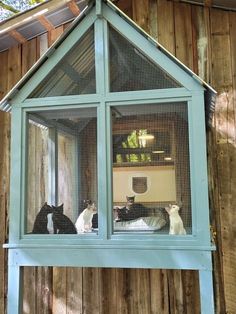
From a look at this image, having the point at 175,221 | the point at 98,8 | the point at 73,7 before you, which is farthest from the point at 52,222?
the point at 73,7

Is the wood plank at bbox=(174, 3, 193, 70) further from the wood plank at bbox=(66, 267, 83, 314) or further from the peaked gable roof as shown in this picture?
the wood plank at bbox=(66, 267, 83, 314)

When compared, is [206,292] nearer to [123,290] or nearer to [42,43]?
[123,290]

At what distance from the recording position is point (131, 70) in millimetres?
2166

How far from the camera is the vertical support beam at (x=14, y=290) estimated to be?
220 centimetres

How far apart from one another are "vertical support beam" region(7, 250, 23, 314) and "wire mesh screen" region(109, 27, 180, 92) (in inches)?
52.4

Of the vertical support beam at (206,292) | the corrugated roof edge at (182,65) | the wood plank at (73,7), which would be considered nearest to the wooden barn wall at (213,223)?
the wood plank at (73,7)

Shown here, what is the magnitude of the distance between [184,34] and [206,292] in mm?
1997

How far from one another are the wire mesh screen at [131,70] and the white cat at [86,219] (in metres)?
0.77

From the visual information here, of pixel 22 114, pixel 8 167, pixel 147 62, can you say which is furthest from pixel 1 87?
pixel 147 62

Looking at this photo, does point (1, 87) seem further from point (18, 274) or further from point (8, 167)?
point (18, 274)

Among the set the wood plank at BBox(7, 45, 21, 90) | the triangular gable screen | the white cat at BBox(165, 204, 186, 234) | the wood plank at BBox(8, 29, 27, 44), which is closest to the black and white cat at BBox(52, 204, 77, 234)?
the white cat at BBox(165, 204, 186, 234)

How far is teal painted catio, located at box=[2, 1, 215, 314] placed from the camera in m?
2.06

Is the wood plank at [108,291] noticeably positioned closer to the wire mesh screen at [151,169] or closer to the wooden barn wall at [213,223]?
the wooden barn wall at [213,223]

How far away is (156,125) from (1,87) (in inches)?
67.0
